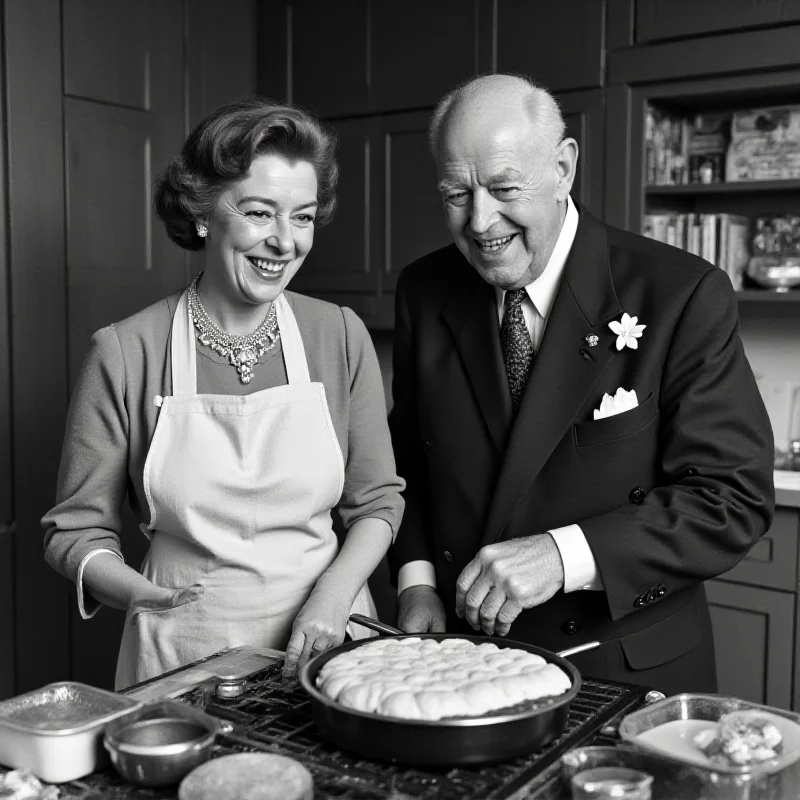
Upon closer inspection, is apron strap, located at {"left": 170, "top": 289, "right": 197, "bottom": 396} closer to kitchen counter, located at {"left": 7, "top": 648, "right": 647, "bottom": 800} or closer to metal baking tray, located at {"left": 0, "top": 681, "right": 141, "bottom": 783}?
kitchen counter, located at {"left": 7, "top": 648, "right": 647, "bottom": 800}

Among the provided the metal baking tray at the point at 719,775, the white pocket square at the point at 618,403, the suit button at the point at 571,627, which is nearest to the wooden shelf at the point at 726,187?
the white pocket square at the point at 618,403

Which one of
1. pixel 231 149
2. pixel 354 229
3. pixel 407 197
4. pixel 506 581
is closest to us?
pixel 506 581

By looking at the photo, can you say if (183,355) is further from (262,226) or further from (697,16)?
(697,16)

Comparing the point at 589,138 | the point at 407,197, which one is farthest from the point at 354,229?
the point at 589,138

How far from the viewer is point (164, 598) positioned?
1398mm

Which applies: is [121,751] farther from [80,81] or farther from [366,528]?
[80,81]

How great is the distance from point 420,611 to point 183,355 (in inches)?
23.6

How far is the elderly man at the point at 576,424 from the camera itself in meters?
1.63

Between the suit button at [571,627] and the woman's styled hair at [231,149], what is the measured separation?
871 mm

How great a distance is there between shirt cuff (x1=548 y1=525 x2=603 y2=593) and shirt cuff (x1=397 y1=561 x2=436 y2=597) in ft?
1.14

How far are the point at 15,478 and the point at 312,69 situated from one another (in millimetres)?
1912

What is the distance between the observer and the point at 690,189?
321 centimetres

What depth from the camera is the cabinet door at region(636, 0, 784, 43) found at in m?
2.89

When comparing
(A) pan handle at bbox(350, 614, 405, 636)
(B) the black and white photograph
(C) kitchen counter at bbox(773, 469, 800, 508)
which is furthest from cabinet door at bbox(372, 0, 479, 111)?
(A) pan handle at bbox(350, 614, 405, 636)
